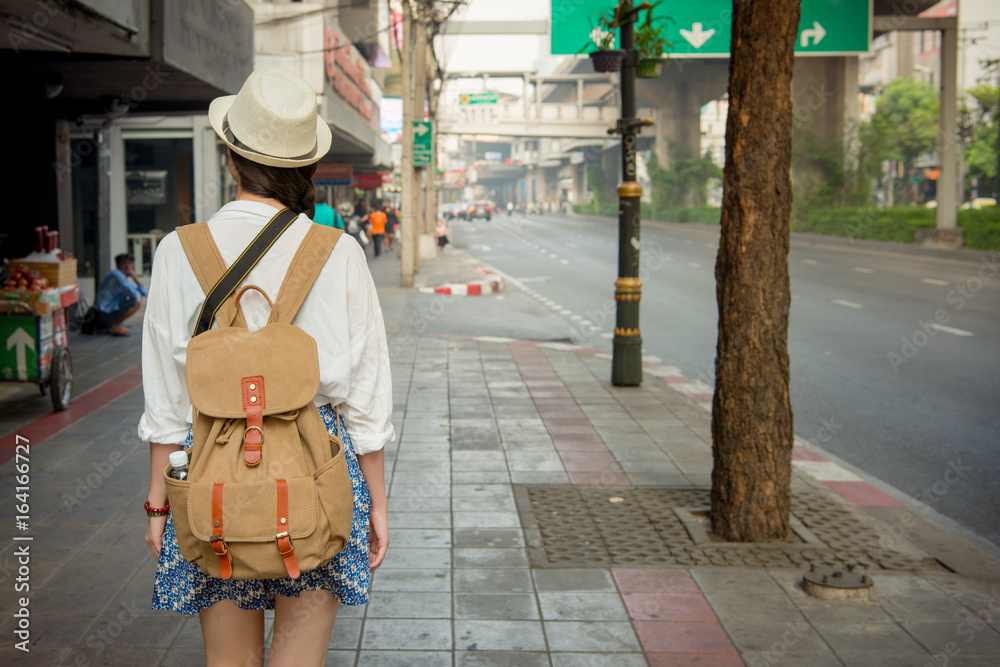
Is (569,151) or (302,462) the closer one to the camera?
(302,462)

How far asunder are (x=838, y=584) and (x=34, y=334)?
19.1 ft

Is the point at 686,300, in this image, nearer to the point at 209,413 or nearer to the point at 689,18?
the point at 689,18

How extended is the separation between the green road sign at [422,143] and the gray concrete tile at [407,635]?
17286mm

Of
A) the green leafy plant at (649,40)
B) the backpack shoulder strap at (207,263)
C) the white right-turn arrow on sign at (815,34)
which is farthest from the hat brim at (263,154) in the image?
the white right-turn arrow on sign at (815,34)

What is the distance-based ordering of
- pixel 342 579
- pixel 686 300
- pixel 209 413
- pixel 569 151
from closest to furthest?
pixel 209 413 → pixel 342 579 → pixel 686 300 → pixel 569 151

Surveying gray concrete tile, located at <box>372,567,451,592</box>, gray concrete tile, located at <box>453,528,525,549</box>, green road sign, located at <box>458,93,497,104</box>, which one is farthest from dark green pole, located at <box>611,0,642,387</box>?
green road sign, located at <box>458,93,497,104</box>

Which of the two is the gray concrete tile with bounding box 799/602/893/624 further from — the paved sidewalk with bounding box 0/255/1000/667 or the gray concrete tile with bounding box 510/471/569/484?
the gray concrete tile with bounding box 510/471/569/484

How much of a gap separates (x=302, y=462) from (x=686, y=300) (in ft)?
50.6

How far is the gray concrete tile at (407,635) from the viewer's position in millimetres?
3477

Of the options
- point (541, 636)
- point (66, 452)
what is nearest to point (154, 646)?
point (541, 636)

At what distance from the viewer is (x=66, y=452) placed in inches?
244

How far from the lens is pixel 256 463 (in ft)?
5.95

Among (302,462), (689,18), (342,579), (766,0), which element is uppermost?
(689,18)

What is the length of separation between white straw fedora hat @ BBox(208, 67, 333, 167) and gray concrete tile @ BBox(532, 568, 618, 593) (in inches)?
98.9
